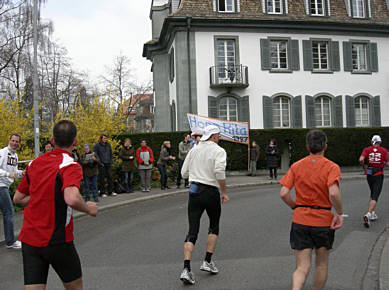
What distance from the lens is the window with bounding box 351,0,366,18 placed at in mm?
25130

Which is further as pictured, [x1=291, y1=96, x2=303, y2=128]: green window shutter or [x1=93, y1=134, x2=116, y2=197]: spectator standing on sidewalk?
[x1=291, y1=96, x2=303, y2=128]: green window shutter

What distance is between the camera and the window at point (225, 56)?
883 inches

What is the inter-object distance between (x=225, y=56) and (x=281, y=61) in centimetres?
370

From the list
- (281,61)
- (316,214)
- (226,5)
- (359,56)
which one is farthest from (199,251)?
(359,56)

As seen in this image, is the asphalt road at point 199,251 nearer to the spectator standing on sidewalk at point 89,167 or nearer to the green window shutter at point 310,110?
the spectator standing on sidewalk at point 89,167

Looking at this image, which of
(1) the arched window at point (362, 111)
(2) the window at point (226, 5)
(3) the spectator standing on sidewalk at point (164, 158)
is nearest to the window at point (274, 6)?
(2) the window at point (226, 5)

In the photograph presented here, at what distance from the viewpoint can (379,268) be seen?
517 cm

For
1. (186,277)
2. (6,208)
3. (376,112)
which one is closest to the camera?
(186,277)

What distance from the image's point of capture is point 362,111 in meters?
25.1

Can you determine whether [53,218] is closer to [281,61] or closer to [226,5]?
[226,5]

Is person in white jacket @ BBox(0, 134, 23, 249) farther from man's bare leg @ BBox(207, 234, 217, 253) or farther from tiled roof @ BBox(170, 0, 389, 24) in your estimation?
tiled roof @ BBox(170, 0, 389, 24)

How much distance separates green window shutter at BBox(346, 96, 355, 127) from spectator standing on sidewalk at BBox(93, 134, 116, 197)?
57.0ft

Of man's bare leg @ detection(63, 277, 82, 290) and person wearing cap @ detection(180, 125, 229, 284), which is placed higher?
person wearing cap @ detection(180, 125, 229, 284)

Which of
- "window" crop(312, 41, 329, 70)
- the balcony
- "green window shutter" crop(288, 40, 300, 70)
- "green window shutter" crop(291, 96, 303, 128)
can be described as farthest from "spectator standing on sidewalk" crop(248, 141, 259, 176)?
"window" crop(312, 41, 329, 70)
